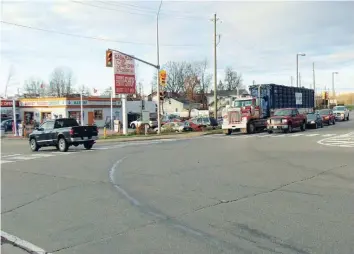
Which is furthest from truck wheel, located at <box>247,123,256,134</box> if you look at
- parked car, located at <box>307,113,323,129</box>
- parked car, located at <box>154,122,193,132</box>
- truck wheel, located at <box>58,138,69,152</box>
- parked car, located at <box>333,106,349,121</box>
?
parked car, located at <box>333,106,349,121</box>

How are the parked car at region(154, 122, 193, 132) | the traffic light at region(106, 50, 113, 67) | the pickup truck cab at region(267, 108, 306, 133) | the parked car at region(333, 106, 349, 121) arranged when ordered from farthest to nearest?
the parked car at region(333, 106, 349, 121), the parked car at region(154, 122, 193, 132), the pickup truck cab at region(267, 108, 306, 133), the traffic light at region(106, 50, 113, 67)

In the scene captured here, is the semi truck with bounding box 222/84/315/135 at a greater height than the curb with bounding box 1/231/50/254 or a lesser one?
greater

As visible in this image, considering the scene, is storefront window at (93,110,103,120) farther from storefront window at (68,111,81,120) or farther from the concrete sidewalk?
the concrete sidewalk

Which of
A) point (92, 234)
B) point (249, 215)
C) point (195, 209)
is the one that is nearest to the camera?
point (92, 234)

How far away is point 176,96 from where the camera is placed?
115375mm

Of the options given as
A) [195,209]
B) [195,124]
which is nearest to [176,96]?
[195,124]

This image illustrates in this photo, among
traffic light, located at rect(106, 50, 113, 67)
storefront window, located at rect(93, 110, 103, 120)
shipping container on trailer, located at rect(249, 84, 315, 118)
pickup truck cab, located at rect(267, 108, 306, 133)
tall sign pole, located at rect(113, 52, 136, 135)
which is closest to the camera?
traffic light, located at rect(106, 50, 113, 67)

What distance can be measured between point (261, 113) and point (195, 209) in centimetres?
2730

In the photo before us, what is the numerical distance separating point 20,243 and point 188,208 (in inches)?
118

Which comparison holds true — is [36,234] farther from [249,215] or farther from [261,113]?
[261,113]

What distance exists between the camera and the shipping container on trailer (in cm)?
3428

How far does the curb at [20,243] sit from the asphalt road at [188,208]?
0.43ft

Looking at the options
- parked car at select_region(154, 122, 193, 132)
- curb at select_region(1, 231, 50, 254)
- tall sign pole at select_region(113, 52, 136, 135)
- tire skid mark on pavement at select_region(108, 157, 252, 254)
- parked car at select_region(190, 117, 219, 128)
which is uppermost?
tall sign pole at select_region(113, 52, 136, 135)

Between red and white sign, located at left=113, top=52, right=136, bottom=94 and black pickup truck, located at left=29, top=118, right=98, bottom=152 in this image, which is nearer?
black pickup truck, located at left=29, top=118, right=98, bottom=152
